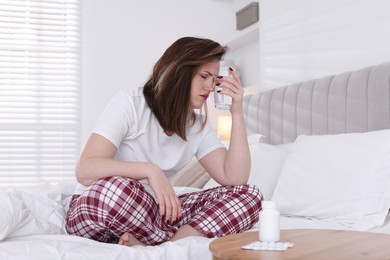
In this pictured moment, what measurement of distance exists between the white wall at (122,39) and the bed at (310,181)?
180 centimetres

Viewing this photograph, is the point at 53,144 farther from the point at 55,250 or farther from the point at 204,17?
the point at 55,250

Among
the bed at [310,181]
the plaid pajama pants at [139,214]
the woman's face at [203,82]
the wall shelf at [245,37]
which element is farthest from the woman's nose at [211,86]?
the wall shelf at [245,37]

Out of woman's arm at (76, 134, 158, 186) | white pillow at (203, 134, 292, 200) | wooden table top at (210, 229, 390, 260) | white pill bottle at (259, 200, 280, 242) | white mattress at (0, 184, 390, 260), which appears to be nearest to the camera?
wooden table top at (210, 229, 390, 260)

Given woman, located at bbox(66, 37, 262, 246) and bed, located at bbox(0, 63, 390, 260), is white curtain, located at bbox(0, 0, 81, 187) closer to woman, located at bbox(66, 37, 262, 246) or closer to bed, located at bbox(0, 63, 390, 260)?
bed, located at bbox(0, 63, 390, 260)

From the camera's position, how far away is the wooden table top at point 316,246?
3.42 feet

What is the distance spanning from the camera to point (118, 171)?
63.2 inches

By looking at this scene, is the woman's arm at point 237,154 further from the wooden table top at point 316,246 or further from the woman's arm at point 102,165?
the wooden table top at point 316,246

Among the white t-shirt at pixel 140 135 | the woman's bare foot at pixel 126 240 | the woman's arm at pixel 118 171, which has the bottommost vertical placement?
the woman's bare foot at pixel 126 240

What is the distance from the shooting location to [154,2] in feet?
15.0

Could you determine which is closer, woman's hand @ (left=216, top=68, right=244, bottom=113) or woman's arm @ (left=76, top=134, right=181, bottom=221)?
woman's arm @ (left=76, top=134, right=181, bottom=221)

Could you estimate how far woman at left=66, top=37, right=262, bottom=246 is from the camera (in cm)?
152

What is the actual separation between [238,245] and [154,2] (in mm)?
3714

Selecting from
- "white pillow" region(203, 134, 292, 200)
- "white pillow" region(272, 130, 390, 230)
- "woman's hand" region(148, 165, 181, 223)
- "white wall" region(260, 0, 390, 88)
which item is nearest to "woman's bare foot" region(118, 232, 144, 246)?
"woman's hand" region(148, 165, 181, 223)

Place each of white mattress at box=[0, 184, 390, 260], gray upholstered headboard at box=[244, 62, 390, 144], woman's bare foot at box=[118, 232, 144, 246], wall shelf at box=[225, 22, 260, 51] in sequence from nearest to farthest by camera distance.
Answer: white mattress at box=[0, 184, 390, 260] → woman's bare foot at box=[118, 232, 144, 246] → gray upholstered headboard at box=[244, 62, 390, 144] → wall shelf at box=[225, 22, 260, 51]
